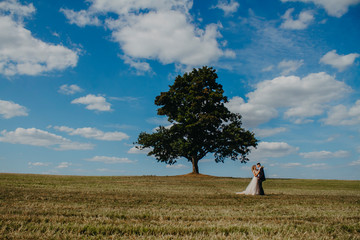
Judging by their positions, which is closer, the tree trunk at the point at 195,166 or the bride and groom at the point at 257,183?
the bride and groom at the point at 257,183

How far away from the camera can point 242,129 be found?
4169 centimetres

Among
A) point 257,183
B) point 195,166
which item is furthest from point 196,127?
point 257,183

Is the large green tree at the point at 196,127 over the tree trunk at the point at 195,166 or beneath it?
over

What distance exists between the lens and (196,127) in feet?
134

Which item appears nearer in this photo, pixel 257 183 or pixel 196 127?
pixel 257 183

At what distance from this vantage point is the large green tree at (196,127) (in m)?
40.4

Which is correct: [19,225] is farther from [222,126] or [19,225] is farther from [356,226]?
[222,126]

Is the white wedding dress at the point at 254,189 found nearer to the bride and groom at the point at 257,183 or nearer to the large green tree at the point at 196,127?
the bride and groom at the point at 257,183

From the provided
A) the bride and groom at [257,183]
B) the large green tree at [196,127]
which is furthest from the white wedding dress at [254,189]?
the large green tree at [196,127]

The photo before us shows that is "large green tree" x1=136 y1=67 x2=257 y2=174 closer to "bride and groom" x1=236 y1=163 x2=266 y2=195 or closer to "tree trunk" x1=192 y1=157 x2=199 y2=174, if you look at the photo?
"tree trunk" x1=192 y1=157 x2=199 y2=174

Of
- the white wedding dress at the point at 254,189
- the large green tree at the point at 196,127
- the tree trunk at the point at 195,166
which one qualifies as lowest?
the white wedding dress at the point at 254,189

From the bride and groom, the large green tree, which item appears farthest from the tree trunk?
the bride and groom

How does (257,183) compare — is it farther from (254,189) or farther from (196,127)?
(196,127)

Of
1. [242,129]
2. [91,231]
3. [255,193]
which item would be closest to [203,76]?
[242,129]
